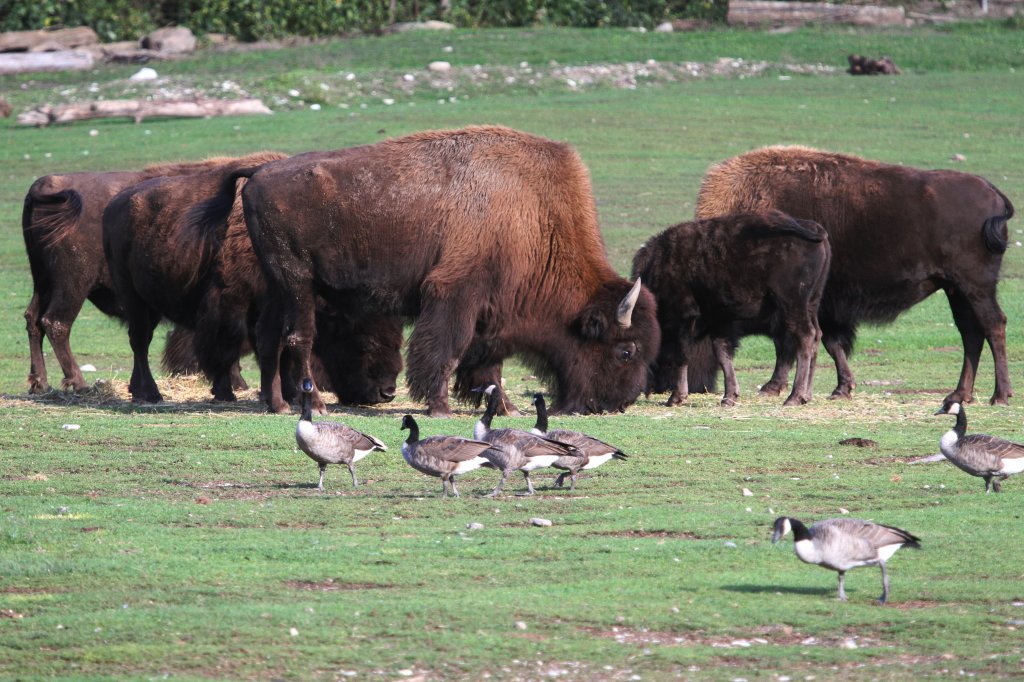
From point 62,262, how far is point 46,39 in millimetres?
26673

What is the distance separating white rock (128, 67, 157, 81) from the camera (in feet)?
123

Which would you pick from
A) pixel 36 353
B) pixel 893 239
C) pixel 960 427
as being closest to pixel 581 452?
pixel 960 427

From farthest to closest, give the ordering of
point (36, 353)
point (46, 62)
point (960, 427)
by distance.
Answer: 1. point (46, 62)
2. point (36, 353)
3. point (960, 427)

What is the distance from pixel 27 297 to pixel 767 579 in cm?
1701

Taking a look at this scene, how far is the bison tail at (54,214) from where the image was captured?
1631 cm

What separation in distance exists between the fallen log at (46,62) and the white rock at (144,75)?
213cm

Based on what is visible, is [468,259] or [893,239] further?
[893,239]

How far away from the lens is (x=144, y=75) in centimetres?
3772

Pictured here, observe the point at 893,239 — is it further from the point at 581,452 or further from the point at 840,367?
the point at 581,452

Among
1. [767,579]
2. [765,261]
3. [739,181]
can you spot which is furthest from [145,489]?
[739,181]

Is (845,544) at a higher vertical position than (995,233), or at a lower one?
higher

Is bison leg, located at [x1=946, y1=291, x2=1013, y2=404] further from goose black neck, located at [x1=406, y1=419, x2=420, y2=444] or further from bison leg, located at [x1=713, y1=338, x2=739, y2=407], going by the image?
goose black neck, located at [x1=406, y1=419, x2=420, y2=444]

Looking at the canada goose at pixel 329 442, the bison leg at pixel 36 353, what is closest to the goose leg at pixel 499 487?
the canada goose at pixel 329 442

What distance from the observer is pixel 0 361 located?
18688 mm
